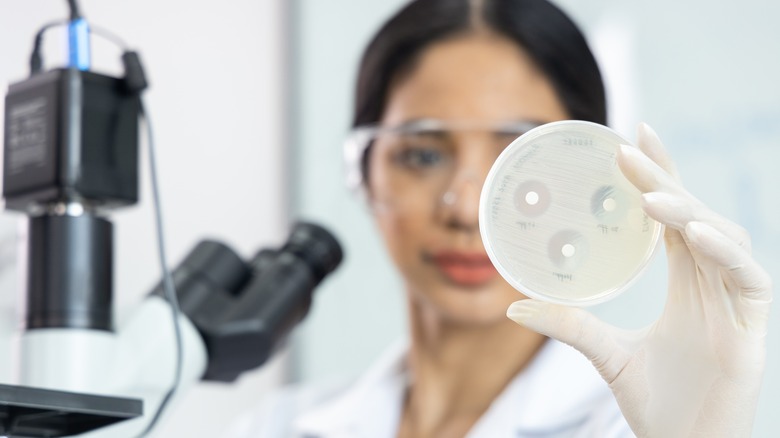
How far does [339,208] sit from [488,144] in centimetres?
92

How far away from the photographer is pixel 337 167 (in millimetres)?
2207

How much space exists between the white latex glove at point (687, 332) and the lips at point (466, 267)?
1.74ft

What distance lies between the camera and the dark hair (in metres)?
1.39

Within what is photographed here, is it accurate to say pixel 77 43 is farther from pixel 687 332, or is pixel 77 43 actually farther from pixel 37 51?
pixel 687 332

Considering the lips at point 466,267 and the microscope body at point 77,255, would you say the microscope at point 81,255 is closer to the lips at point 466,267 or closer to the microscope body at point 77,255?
the microscope body at point 77,255

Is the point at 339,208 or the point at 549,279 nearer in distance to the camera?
the point at 549,279

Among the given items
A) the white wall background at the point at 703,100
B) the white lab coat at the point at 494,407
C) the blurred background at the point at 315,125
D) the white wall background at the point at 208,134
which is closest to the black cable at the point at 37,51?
the blurred background at the point at 315,125

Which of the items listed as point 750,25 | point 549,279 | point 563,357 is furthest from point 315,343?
point 549,279

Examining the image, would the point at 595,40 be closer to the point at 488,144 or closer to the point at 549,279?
the point at 488,144

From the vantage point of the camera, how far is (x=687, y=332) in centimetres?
81

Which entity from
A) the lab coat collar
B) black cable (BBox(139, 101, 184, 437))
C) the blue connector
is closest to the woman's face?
the lab coat collar

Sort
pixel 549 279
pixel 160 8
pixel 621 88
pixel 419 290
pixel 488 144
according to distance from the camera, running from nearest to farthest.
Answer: pixel 549 279
pixel 488 144
pixel 419 290
pixel 621 88
pixel 160 8

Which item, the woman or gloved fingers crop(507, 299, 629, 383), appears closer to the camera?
gloved fingers crop(507, 299, 629, 383)

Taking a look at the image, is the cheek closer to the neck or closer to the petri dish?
the neck
